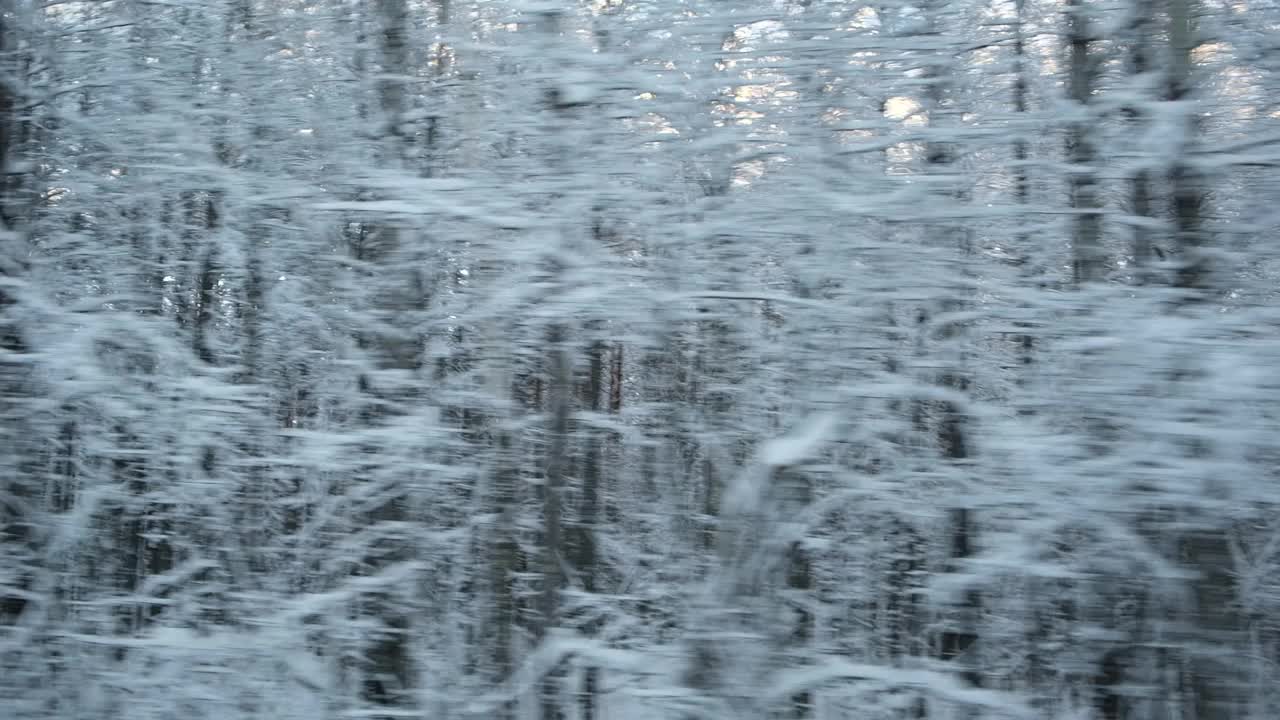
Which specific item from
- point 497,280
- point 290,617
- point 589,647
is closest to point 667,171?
point 497,280

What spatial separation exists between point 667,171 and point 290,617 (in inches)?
126

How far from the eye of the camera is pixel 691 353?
228 inches

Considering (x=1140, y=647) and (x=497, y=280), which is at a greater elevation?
(x=497, y=280)

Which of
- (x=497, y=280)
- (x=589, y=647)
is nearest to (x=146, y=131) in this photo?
(x=497, y=280)

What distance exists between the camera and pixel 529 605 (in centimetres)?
581

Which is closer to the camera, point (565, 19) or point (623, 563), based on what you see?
point (565, 19)

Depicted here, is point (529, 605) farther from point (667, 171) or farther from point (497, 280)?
point (667, 171)

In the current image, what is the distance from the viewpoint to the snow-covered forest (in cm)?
385

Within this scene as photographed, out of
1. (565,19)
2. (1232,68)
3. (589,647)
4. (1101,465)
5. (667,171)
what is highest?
(565,19)

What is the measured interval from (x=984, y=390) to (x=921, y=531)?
1.04 metres

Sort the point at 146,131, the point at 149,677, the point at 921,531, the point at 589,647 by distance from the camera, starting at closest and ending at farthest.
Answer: the point at 589,647
the point at 149,677
the point at 921,531
the point at 146,131

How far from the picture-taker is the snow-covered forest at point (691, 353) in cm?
385

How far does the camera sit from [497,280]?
4.91 m

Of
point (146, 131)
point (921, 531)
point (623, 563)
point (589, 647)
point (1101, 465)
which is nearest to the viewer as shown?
point (1101, 465)
